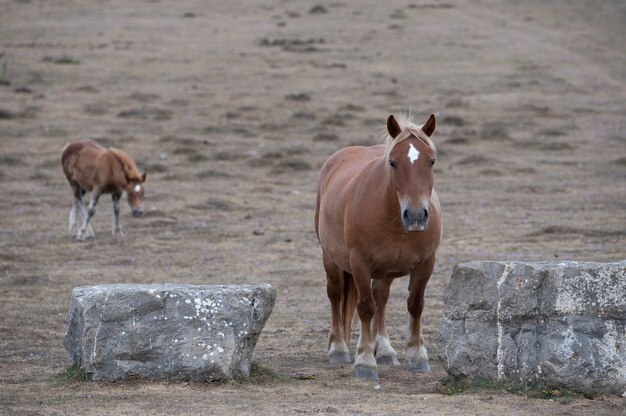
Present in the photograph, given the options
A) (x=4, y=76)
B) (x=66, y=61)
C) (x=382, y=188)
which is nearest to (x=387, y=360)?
(x=382, y=188)

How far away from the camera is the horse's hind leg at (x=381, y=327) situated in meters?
8.56

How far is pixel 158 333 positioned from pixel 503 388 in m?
2.51

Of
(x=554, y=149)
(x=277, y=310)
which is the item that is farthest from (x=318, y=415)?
(x=554, y=149)

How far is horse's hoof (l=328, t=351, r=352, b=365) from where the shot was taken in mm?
8727

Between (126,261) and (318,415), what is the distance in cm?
789

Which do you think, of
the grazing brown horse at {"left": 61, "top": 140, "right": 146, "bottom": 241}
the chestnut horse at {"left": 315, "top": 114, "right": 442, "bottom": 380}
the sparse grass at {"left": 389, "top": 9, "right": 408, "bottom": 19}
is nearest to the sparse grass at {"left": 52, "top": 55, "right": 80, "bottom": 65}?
the sparse grass at {"left": 389, "top": 9, "right": 408, "bottom": 19}

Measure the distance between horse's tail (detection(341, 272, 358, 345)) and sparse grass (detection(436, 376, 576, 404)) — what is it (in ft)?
5.98

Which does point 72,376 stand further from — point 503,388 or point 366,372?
point 503,388

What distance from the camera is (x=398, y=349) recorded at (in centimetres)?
921

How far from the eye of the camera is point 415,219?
7.14 meters

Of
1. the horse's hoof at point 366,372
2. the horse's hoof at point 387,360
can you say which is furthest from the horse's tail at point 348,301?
the horse's hoof at point 366,372

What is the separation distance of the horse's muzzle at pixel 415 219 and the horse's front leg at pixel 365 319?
882mm

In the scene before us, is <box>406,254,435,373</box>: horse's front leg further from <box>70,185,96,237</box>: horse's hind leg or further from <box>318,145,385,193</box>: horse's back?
<box>70,185,96,237</box>: horse's hind leg

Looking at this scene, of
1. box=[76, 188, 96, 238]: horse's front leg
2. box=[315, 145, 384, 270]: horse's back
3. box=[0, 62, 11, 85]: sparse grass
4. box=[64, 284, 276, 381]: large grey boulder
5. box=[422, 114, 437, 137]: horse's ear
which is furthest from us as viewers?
box=[0, 62, 11, 85]: sparse grass
